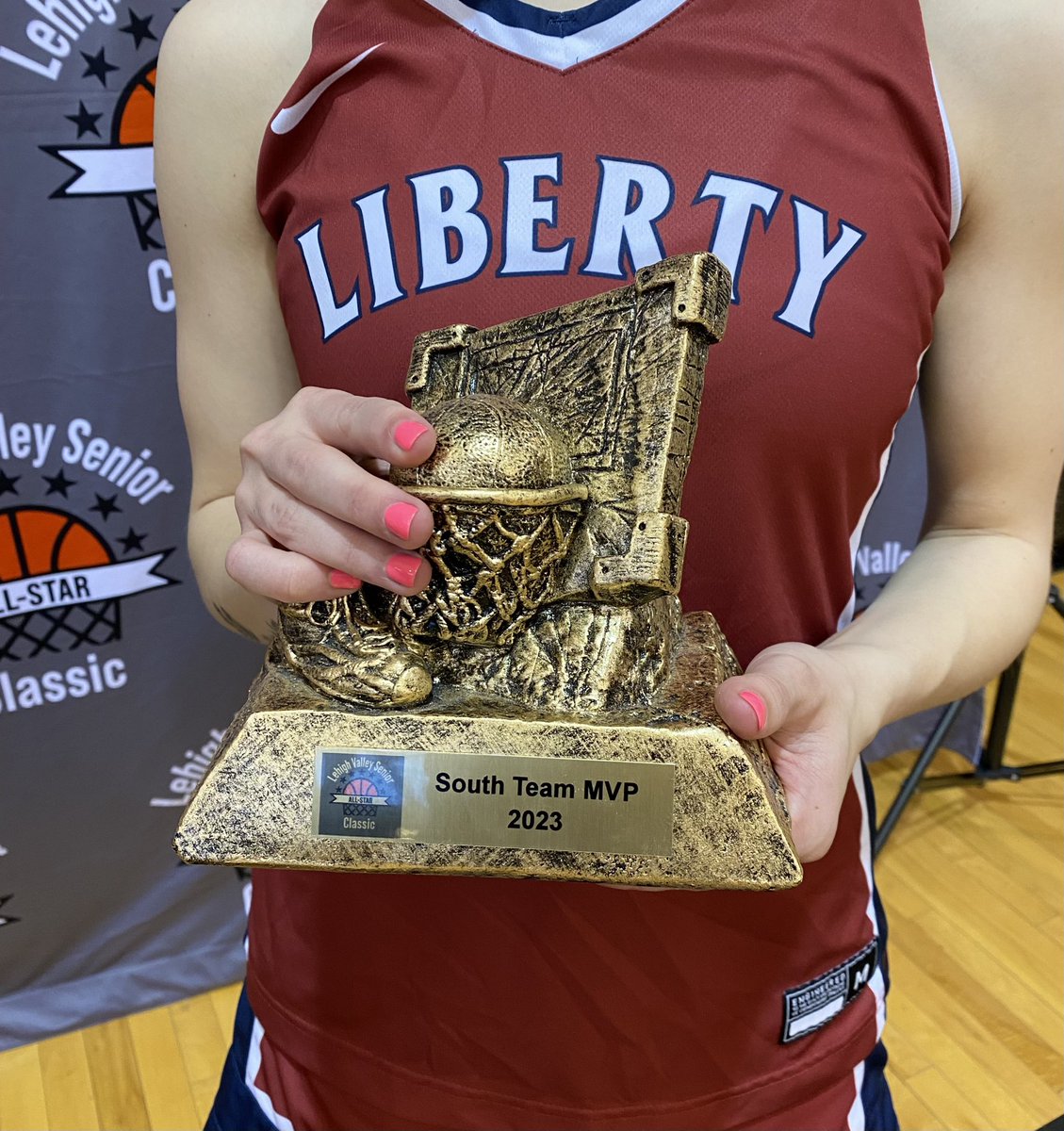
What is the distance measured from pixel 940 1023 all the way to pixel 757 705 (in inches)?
68.6

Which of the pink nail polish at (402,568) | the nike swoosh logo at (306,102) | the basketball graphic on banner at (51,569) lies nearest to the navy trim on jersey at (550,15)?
the nike swoosh logo at (306,102)

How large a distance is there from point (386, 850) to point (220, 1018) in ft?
5.57

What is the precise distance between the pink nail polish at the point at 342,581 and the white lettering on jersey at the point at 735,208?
454mm

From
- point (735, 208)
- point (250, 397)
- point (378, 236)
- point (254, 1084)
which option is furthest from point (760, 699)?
point (254, 1084)

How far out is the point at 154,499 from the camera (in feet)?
6.37

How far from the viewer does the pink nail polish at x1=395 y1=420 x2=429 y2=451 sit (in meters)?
0.76

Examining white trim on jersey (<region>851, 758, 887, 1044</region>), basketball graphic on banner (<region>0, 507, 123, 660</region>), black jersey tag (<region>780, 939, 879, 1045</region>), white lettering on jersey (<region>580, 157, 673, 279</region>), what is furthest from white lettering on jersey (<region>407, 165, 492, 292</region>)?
basketball graphic on banner (<region>0, 507, 123, 660</region>)

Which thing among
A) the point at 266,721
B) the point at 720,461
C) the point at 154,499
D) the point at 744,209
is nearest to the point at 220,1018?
the point at 154,499

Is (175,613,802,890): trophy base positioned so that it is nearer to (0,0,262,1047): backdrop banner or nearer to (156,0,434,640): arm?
(156,0,434,640): arm

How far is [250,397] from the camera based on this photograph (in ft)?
3.60

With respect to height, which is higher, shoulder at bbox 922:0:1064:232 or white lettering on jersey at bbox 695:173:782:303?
shoulder at bbox 922:0:1064:232

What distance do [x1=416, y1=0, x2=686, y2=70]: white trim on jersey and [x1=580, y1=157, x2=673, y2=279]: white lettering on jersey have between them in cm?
11

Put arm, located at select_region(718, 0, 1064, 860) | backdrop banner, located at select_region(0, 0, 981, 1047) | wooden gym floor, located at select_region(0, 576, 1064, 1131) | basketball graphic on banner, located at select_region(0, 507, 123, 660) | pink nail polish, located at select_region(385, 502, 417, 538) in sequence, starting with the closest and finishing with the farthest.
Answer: pink nail polish, located at select_region(385, 502, 417, 538), arm, located at select_region(718, 0, 1064, 860), backdrop banner, located at select_region(0, 0, 981, 1047), basketball graphic on banner, located at select_region(0, 507, 123, 660), wooden gym floor, located at select_region(0, 576, 1064, 1131)

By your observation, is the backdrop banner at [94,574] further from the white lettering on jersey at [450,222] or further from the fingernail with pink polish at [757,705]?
the fingernail with pink polish at [757,705]
